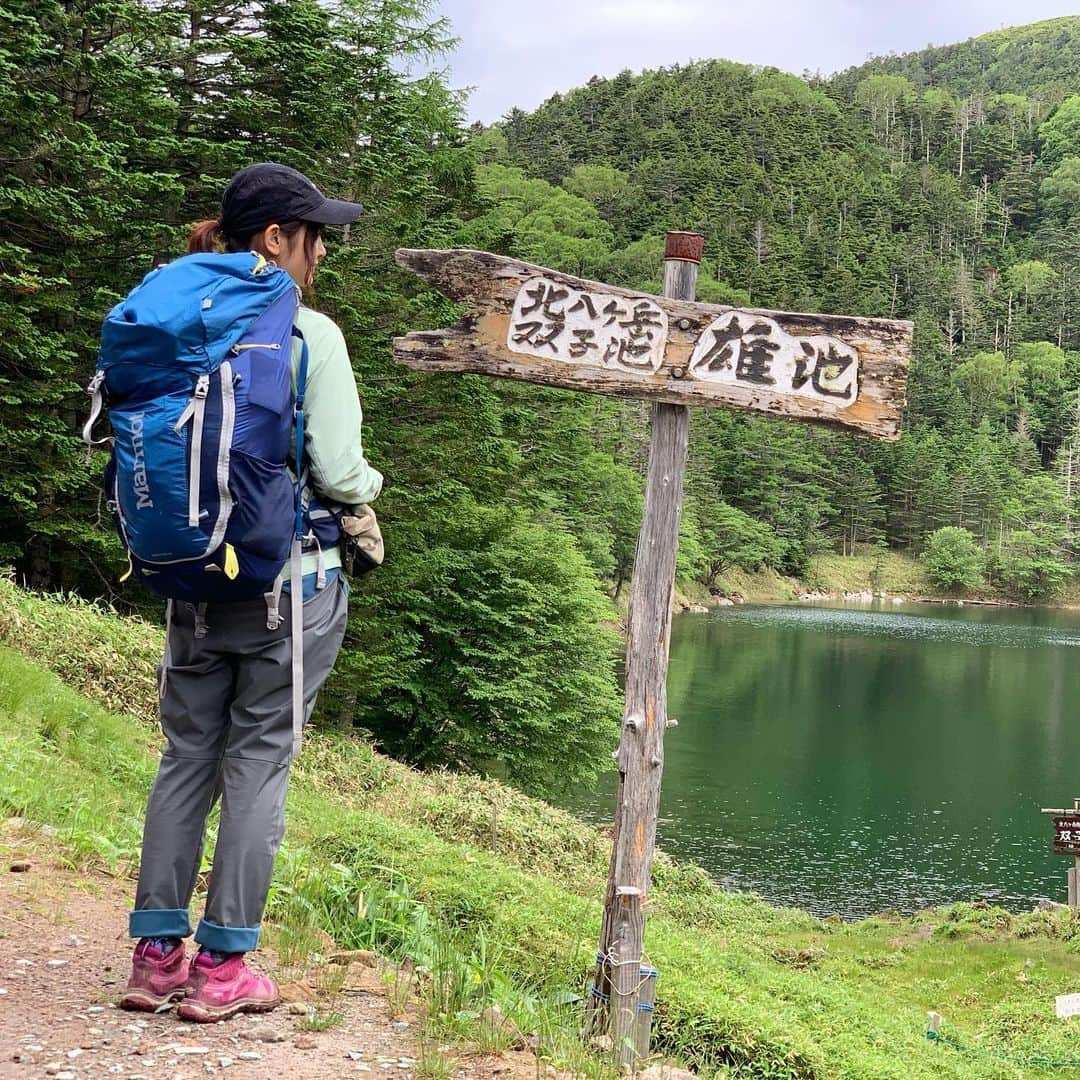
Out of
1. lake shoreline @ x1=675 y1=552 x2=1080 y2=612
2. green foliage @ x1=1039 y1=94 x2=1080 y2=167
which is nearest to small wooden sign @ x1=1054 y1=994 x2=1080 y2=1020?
lake shoreline @ x1=675 y1=552 x2=1080 y2=612

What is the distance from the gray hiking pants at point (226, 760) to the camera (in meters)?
2.24

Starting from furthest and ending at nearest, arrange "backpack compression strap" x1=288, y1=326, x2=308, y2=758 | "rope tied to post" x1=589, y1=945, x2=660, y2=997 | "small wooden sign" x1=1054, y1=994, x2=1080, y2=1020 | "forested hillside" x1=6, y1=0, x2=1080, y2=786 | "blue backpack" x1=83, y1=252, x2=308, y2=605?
1. "forested hillside" x1=6, y1=0, x2=1080, y2=786
2. "small wooden sign" x1=1054, y1=994, x2=1080, y2=1020
3. "rope tied to post" x1=589, y1=945, x2=660, y2=997
4. "backpack compression strap" x1=288, y1=326, x2=308, y2=758
5. "blue backpack" x1=83, y1=252, x2=308, y2=605

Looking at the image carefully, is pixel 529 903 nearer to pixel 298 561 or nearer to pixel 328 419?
pixel 298 561

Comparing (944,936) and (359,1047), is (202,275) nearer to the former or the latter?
(359,1047)

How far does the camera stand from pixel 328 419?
7.40ft

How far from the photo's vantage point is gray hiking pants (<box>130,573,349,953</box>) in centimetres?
224

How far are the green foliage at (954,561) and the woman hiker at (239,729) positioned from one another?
235ft

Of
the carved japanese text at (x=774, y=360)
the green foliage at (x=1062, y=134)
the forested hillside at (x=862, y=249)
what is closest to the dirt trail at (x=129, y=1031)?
the carved japanese text at (x=774, y=360)

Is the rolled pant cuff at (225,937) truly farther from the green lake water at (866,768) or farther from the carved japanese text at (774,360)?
the green lake water at (866,768)

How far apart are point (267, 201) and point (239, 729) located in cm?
112

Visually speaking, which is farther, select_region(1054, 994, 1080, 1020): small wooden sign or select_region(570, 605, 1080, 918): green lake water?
select_region(570, 605, 1080, 918): green lake water

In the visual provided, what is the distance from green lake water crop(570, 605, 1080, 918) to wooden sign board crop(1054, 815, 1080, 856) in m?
2.64

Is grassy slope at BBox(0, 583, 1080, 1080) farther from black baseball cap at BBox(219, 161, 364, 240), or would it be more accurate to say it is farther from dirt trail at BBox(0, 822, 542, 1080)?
black baseball cap at BBox(219, 161, 364, 240)

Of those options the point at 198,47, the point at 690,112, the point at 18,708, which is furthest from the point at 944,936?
the point at 690,112
